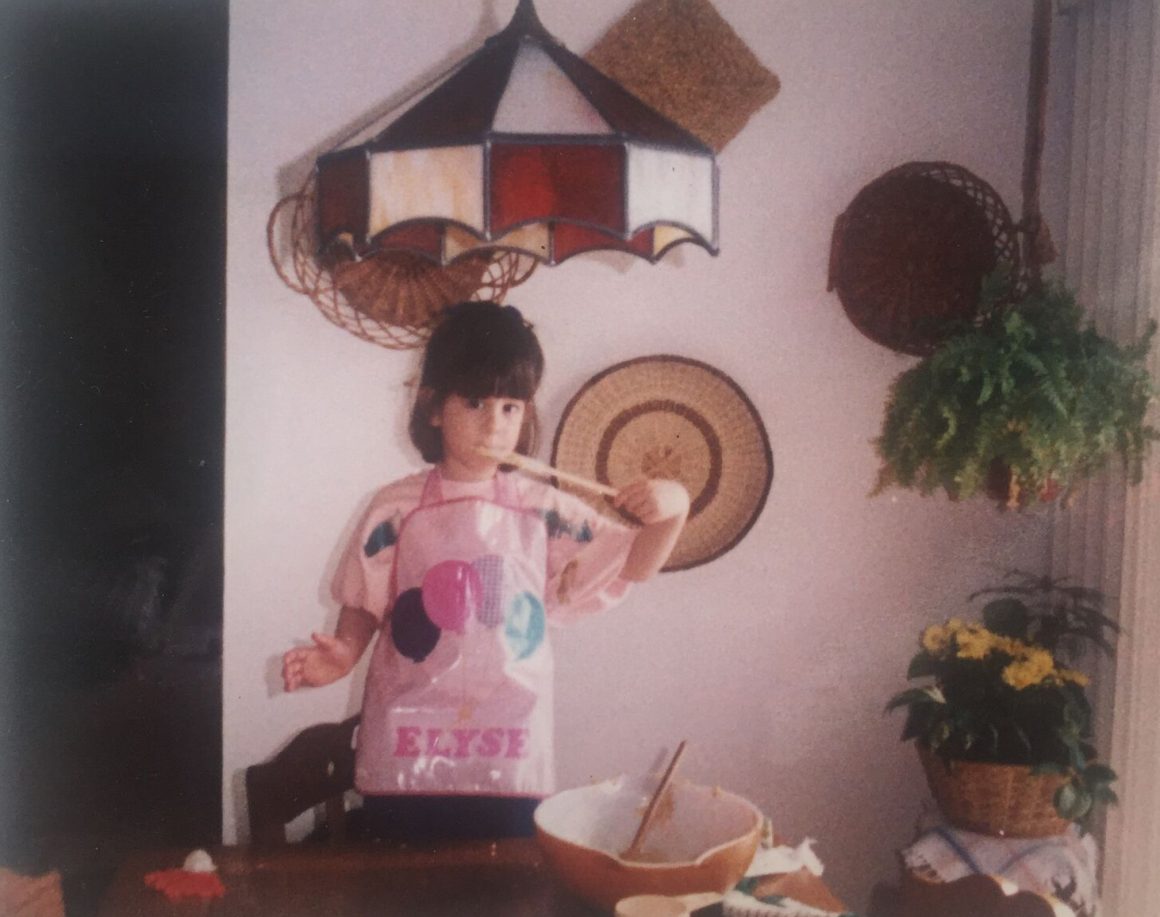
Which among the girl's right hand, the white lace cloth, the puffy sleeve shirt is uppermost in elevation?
the puffy sleeve shirt

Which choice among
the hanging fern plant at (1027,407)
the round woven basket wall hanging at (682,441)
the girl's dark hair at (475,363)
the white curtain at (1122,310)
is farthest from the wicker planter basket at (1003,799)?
the girl's dark hair at (475,363)

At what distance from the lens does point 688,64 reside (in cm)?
201

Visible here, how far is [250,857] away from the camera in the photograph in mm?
1279

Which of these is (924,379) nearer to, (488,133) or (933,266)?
(933,266)

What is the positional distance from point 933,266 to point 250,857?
1.59 metres

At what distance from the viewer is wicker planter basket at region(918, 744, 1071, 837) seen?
69.6 inches

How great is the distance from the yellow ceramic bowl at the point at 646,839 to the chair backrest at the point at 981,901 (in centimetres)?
18

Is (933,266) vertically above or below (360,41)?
below

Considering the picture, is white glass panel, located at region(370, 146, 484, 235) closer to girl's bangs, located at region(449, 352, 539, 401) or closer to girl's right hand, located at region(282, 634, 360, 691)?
girl's bangs, located at region(449, 352, 539, 401)

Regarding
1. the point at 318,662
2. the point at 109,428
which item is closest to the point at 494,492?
the point at 318,662

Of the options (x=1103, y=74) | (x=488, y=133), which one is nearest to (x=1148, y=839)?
(x=1103, y=74)

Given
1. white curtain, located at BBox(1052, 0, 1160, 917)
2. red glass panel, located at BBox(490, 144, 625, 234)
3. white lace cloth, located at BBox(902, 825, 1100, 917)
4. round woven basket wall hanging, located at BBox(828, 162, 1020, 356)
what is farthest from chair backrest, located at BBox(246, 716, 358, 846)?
white curtain, located at BBox(1052, 0, 1160, 917)

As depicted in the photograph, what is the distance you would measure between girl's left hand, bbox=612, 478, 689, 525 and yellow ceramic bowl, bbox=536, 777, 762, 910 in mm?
423

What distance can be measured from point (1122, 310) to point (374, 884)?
1.64m
